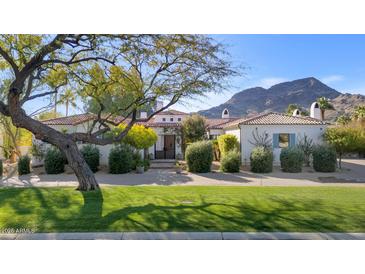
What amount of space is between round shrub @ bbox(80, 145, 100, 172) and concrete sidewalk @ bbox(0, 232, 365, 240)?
12.1 m

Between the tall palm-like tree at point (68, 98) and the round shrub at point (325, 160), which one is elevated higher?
the tall palm-like tree at point (68, 98)

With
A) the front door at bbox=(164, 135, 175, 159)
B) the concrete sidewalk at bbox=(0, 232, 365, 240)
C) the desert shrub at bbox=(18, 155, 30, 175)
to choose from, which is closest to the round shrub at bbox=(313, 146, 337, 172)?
the front door at bbox=(164, 135, 175, 159)

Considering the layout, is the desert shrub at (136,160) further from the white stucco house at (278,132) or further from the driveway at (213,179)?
the white stucco house at (278,132)

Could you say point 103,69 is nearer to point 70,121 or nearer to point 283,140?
point 70,121

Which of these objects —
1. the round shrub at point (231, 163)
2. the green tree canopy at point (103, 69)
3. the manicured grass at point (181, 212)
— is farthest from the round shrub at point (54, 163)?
the round shrub at point (231, 163)

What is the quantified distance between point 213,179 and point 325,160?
25.9ft

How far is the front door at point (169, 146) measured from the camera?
79.2ft

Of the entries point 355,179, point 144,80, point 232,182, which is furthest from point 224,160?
point 144,80

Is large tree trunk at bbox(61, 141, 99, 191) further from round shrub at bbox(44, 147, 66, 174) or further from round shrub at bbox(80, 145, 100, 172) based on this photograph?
round shrub at bbox(80, 145, 100, 172)

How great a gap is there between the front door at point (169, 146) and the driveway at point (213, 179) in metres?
8.29

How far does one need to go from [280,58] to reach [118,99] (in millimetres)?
7540

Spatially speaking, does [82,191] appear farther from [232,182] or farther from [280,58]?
[280,58]

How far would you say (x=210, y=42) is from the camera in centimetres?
862

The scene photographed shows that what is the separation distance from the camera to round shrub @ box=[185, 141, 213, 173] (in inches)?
631
